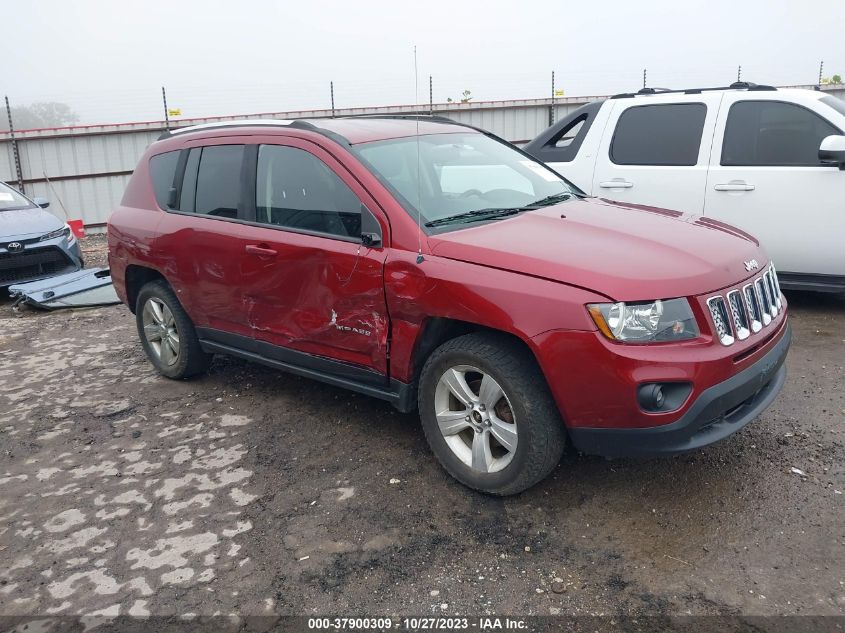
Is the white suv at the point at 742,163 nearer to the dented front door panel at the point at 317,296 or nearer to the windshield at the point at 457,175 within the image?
the windshield at the point at 457,175

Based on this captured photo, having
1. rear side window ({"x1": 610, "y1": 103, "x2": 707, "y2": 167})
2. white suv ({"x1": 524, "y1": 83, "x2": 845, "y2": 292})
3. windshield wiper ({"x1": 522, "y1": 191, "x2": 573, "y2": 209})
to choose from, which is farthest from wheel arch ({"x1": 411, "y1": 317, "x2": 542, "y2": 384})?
rear side window ({"x1": 610, "y1": 103, "x2": 707, "y2": 167})

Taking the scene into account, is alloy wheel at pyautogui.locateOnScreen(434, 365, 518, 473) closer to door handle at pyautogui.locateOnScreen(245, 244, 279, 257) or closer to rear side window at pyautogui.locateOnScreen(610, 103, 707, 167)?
door handle at pyautogui.locateOnScreen(245, 244, 279, 257)

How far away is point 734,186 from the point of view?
5816 mm

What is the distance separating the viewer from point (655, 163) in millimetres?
6176

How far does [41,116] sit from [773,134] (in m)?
13.2

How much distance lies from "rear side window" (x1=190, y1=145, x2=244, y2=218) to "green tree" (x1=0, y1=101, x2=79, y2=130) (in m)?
10.7

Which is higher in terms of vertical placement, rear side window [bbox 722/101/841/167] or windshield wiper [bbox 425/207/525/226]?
rear side window [bbox 722/101/841/167]

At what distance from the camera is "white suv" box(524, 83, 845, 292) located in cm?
558

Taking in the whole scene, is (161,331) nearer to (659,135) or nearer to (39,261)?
(39,261)

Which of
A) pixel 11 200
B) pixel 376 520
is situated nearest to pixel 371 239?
pixel 376 520

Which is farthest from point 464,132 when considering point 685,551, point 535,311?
point 685,551

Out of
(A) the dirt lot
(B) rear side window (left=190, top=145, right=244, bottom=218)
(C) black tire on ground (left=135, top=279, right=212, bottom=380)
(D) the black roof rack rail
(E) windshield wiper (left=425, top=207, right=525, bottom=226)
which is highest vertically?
(D) the black roof rack rail

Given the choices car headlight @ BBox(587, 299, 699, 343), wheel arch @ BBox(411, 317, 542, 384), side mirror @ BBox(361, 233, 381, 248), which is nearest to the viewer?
car headlight @ BBox(587, 299, 699, 343)

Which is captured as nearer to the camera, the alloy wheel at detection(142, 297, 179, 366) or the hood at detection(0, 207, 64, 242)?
the alloy wheel at detection(142, 297, 179, 366)
